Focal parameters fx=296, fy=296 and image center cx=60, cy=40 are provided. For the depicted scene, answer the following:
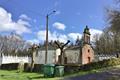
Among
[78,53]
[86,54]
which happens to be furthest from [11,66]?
[86,54]

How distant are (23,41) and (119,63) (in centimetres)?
8816

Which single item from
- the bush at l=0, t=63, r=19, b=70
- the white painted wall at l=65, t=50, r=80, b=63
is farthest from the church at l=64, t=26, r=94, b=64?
the bush at l=0, t=63, r=19, b=70

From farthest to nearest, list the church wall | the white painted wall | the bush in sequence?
the white painted wall
the church wall
the bush

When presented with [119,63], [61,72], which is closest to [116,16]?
[119,63]

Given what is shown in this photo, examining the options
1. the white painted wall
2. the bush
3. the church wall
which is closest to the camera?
the bush

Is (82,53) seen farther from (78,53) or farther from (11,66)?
(11,66)

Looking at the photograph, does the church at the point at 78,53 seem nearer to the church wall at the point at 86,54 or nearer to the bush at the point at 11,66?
the church wall at the point at 86,54

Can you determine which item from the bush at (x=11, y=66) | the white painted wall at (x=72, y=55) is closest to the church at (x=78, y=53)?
the white painted wall at (x=72, y=55)

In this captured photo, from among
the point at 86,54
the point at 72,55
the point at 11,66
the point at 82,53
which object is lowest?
the point at 11,66

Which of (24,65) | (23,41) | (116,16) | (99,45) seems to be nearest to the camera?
(116,16)

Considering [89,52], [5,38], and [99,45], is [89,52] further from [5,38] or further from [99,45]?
[5,38]

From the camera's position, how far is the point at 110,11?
143 feet

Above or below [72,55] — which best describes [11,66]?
below

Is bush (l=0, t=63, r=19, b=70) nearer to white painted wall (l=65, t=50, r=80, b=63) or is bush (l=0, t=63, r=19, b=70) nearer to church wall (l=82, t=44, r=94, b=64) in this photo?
white painted wall (l=65, t=50, r=80, b=63)
